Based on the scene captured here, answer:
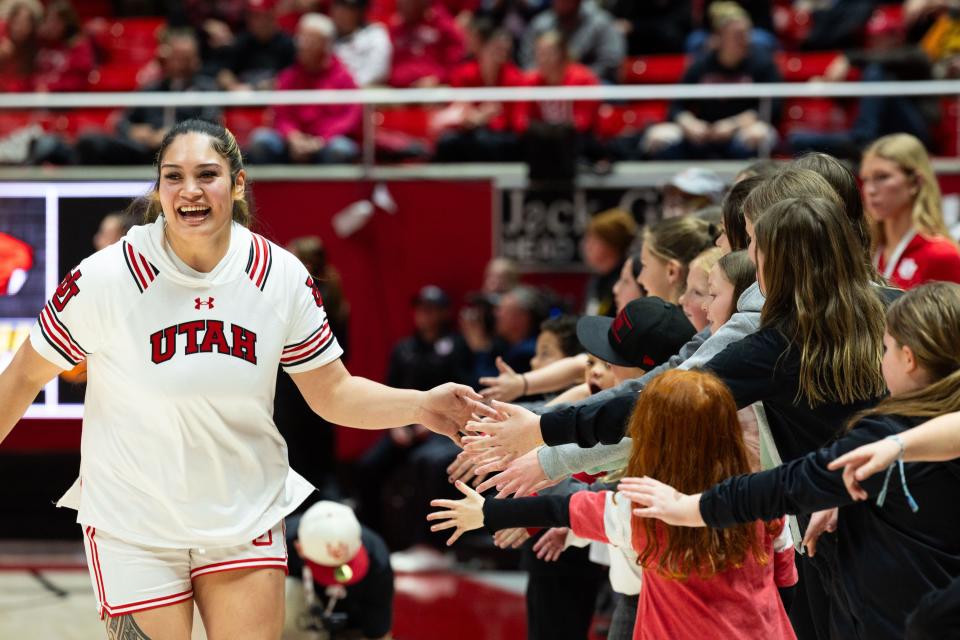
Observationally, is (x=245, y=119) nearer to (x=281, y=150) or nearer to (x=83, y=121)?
(x=281, y=150)

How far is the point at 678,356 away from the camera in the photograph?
12.1ft

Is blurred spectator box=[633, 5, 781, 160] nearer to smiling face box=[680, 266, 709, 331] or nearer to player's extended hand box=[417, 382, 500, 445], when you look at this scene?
smiling face box=[680, 266, 709, 331]

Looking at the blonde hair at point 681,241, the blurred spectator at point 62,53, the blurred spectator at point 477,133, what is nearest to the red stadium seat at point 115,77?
the blurred spectator at point 62,53

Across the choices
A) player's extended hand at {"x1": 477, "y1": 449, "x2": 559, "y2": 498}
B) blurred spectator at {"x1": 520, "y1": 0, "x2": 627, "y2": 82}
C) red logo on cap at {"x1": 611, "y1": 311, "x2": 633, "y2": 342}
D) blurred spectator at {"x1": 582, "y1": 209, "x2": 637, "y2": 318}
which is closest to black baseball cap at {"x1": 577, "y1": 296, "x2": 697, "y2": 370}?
red logo on cap at {"x1": 611, "y1": 311, "x2": 633, "y2": 342}

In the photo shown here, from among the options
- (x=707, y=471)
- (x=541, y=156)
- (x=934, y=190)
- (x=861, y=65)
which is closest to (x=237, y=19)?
(x=541, y=156)

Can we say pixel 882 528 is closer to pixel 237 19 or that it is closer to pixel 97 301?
pixel 97 301

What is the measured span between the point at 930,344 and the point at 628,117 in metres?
5.98

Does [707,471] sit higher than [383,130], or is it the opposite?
[383,130]

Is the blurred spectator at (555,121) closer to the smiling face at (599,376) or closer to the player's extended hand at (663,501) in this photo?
the smiling face at (599,376)

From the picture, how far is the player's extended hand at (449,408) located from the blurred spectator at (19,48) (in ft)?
24.4

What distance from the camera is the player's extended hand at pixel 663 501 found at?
302 centimetres

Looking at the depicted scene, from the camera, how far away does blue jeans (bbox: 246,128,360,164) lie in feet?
28.1

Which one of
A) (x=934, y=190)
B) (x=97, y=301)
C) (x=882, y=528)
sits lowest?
(x=882, y=528)

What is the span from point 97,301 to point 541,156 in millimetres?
5238
